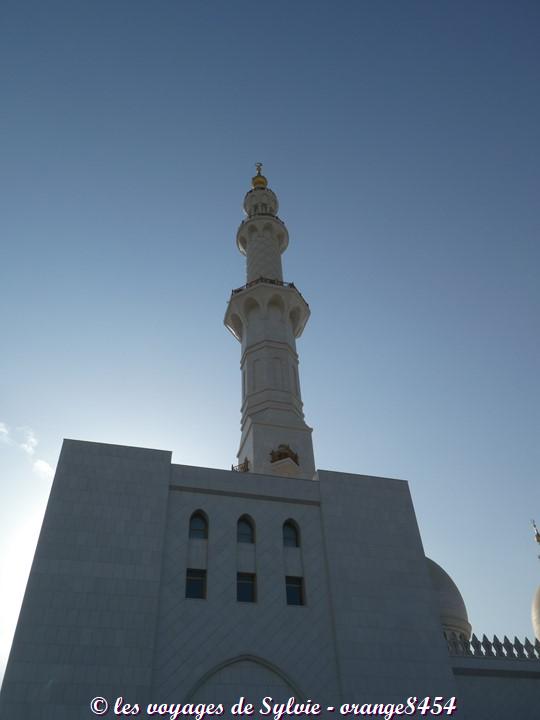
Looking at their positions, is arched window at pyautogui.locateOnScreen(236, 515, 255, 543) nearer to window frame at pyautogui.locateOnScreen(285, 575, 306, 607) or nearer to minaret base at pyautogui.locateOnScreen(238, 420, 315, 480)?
window frame at pyautogui.locateOnScreen(285, 575, 306, 607)

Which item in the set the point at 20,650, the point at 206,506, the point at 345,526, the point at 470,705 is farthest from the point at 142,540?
the point at 470,705

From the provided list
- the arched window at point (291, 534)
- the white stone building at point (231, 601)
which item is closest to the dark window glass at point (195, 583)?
the white stone building at point (231, 601)

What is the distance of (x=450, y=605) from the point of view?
24.7m

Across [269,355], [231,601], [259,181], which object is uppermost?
[259,181]

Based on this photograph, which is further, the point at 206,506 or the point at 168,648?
the point at 206,506

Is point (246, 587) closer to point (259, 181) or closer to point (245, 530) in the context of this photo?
point (245, 530)

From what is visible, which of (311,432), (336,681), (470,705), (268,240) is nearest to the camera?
(336,681)

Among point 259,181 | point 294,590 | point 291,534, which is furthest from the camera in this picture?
point 259,181

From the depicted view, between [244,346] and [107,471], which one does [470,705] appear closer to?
[107,471]

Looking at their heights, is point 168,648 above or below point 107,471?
below

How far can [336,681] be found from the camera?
1509 centimetres

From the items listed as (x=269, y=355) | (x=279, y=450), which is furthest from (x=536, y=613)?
(x=269, y=355)

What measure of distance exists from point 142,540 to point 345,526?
6123 mm

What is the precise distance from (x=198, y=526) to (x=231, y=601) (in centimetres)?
234
